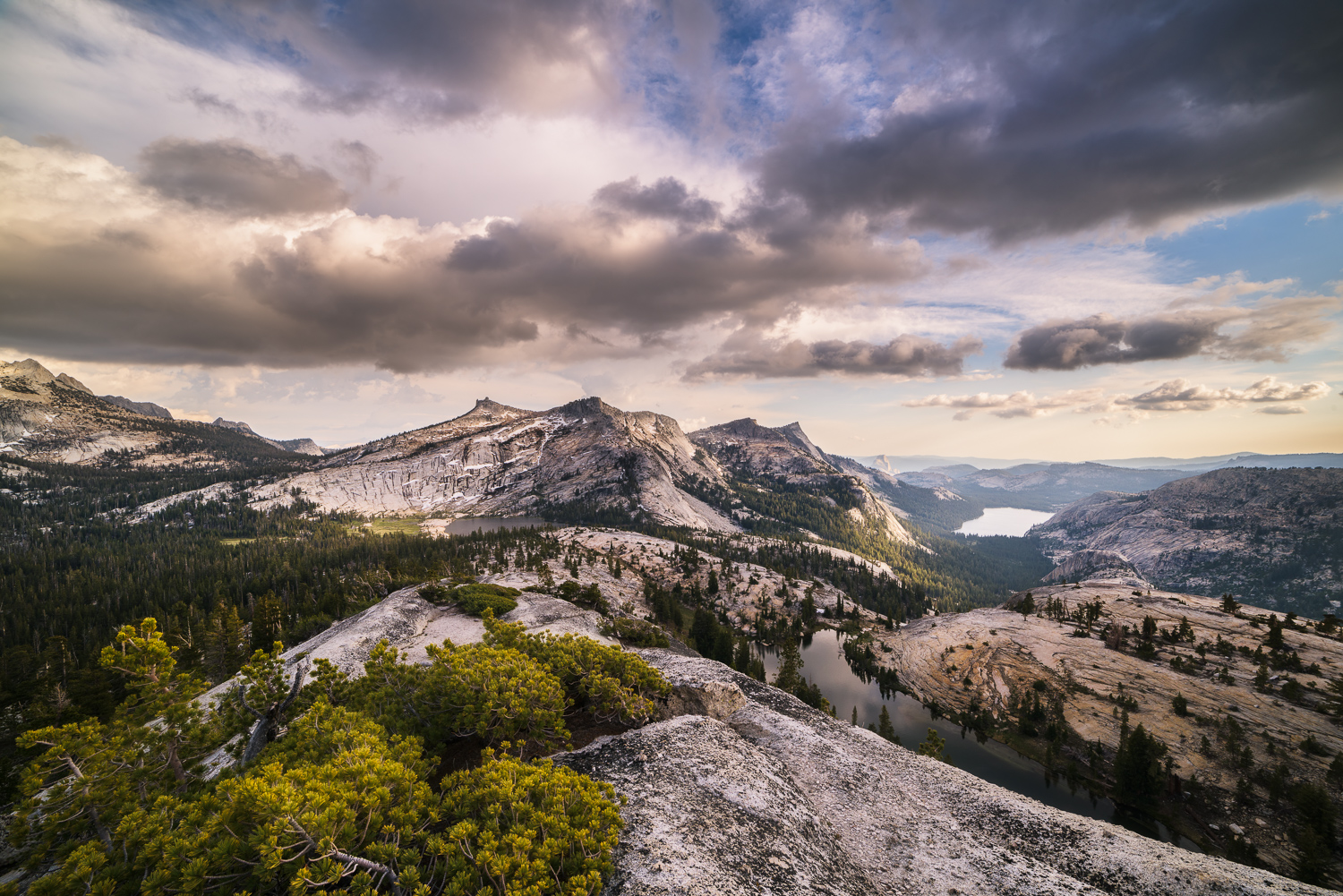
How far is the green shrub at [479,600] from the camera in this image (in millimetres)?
62781

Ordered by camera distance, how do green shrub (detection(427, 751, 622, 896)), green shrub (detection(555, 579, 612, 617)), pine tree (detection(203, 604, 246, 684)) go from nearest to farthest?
1. green shrub (detection(427, 751, 622, 896))
2. pine tree (detection(203, 604, 246, 684))
3. green shrub (detection(555, 579, 612, 617))

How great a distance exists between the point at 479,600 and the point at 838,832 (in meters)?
55.0

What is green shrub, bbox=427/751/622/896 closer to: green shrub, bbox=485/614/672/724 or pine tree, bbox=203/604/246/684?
green shrub, bbox=485/614/672/724

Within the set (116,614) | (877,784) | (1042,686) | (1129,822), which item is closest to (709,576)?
(1042,686)

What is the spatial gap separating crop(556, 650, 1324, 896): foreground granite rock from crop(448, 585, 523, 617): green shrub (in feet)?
143

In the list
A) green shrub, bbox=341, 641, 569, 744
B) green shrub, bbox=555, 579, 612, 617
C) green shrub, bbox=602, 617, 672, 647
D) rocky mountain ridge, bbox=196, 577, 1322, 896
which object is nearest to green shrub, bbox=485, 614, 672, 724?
rocky mountain ridge, bbox=196, 577, 1322, 896

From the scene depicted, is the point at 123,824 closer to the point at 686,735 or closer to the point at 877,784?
the point at 686,735

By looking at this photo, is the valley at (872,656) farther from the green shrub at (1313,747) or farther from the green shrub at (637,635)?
the green shrub at (637,635)

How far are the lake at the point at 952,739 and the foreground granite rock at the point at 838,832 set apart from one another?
1433 inches

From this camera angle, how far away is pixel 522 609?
6444cm

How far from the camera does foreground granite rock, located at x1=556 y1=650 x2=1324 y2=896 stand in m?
16.6

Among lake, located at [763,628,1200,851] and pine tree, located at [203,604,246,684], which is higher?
pine tree, located at [203,604,246,684]

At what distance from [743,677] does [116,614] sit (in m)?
157

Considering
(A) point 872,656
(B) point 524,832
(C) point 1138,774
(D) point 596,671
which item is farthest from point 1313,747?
(B) point 524,832
